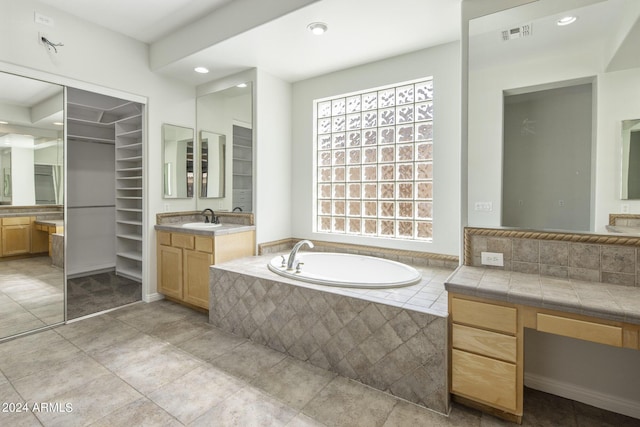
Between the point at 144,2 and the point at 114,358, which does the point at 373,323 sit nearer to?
the point at 114,358

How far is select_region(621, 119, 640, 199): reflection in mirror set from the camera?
1.81m

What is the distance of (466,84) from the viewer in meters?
2.28

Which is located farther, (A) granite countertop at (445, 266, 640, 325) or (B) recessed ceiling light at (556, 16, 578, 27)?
(B) recessed ceiling light at (556, 16, 578, 27)

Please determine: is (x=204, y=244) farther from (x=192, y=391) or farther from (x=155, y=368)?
(x=192, y=391)

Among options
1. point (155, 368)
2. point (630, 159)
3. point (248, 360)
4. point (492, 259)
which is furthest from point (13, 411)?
point (630, 159)

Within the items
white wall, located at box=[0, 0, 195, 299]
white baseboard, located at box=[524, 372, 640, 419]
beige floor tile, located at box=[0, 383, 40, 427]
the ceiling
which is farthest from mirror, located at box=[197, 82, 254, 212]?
white baseboard, located at box=[524, 372, 640, 419]

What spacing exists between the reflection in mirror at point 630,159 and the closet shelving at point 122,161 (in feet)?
15.5

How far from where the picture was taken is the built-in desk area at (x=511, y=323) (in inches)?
58.6

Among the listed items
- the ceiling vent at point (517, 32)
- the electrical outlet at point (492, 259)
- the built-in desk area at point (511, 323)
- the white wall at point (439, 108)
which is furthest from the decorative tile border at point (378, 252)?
the ceiling vent at point (517, 32)

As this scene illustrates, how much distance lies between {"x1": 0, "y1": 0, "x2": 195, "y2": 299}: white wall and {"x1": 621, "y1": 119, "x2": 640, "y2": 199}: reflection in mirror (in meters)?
3.99

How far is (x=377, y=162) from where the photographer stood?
3367mm

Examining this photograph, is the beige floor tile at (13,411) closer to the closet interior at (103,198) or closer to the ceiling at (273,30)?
the closet interior at (103,198)

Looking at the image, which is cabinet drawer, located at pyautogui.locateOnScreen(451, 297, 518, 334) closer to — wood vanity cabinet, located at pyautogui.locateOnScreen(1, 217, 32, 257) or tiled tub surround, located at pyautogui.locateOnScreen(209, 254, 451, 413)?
tiled tub surround, located at pyautogui.locateOnScreen(209, 254, 451, 413)

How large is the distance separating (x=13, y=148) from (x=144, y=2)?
5.43ft
